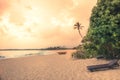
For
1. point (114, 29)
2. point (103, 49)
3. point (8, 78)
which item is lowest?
point (8, 78)

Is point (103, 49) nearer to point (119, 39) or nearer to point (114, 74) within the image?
point (119, 39)

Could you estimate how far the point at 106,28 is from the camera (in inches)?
1320

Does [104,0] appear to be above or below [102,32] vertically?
above

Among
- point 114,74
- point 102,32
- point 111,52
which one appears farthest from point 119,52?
point 114,74

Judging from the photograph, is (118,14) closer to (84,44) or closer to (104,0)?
(104,0)

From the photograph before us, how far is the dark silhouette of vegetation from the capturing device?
33.2 metres

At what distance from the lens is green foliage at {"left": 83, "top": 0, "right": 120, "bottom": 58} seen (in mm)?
33188

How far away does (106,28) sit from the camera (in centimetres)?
3353

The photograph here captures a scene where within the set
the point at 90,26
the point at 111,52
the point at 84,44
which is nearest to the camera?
the point at 111,52

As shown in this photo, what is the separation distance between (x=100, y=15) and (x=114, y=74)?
1210 cm

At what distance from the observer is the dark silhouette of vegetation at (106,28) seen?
33188 millimetres

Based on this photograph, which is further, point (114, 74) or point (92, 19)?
point (92, 19)

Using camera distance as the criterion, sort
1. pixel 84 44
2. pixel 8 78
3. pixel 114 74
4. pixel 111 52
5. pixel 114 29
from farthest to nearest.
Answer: pixel 84 44 → pixel 111 52 → pixel 114 29 → pixel 8 78 → pixel 114 74

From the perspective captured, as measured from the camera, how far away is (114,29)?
33188 mm
